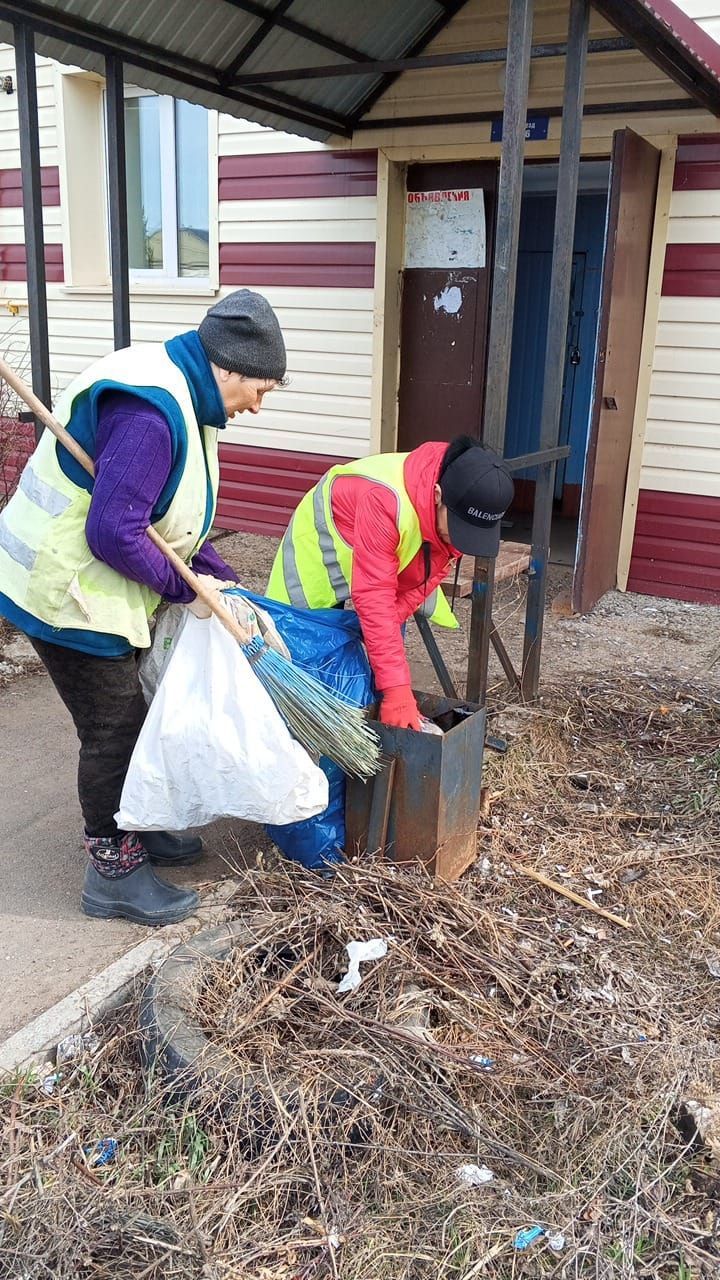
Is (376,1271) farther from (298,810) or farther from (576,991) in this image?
(298,810)

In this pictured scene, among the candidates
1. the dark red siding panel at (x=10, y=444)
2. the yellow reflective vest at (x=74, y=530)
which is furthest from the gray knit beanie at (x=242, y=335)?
the dark red siding panel at (x=10, y=444)

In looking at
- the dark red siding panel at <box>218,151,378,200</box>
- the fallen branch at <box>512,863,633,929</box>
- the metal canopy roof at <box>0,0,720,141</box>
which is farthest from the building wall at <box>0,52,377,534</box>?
the fallen branch at <box>512,863,633,929</box>

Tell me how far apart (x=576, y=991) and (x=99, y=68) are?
194 inches

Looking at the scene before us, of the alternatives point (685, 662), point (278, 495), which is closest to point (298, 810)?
point (685, 662)

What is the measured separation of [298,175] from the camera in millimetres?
7000

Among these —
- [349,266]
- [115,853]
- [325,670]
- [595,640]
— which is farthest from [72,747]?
[349,266]

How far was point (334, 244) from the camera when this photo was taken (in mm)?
6988

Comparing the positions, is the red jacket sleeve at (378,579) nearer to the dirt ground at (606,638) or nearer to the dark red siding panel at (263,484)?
the dirt ground at (606,638)

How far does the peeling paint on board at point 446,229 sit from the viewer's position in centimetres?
661

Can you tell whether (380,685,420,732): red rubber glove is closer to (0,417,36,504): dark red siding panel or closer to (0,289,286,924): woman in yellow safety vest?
(0,289,286,924): woman in yellow safety vest

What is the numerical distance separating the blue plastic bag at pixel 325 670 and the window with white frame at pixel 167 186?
546cm

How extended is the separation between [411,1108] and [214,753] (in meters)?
1.00

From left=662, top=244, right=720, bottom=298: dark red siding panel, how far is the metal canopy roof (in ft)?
2.41

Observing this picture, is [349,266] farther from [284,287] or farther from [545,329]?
[545,329]
